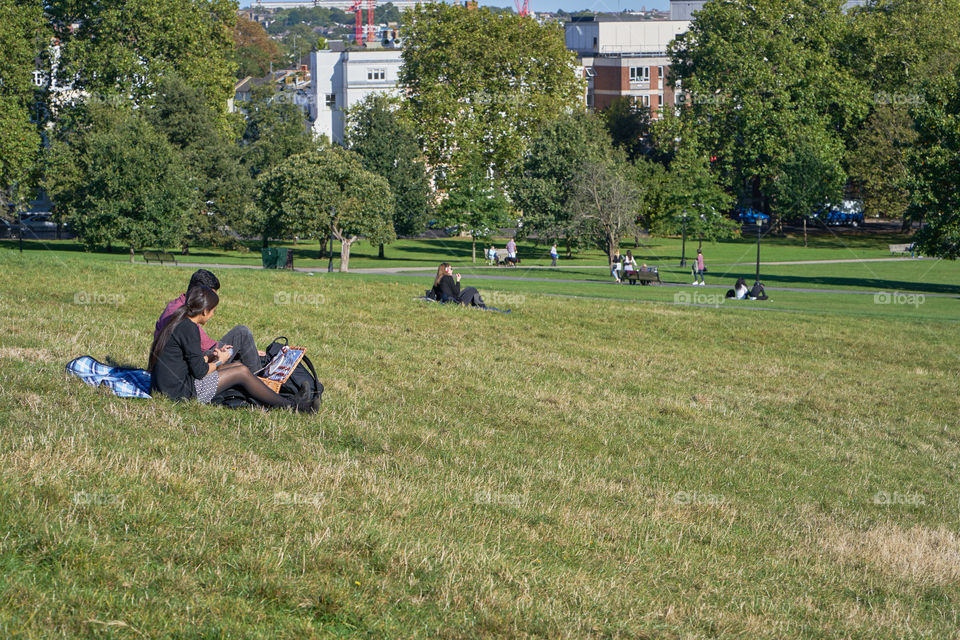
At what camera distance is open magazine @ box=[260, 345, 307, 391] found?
33.3 feet

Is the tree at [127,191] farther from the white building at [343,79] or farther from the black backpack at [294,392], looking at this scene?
the white building at [343,79]

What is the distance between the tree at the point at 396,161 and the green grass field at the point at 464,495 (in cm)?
4806

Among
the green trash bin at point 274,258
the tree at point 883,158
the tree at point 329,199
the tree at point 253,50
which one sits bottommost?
the green trash bin at point 274,258

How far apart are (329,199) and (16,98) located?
69.7 ft

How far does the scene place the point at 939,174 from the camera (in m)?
43.7

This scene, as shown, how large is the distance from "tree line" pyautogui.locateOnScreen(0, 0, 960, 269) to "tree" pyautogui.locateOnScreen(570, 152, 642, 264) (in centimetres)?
17

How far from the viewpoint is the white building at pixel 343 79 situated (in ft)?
352

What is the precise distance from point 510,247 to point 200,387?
48.6 m

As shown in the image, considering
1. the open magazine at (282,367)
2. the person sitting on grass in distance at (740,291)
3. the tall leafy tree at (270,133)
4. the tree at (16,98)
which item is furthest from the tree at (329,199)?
the open magazine at (282,367)

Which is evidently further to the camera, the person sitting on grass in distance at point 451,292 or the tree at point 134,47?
the tree at point 134,47

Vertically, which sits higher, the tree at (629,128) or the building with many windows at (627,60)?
the building with many windows at (627,60)

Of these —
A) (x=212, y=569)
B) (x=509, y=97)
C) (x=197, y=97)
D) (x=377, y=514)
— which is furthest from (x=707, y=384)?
(x=509, y=97)

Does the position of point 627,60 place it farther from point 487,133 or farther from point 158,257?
point 158,257

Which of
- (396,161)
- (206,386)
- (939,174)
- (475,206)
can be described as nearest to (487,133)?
(396,161)
